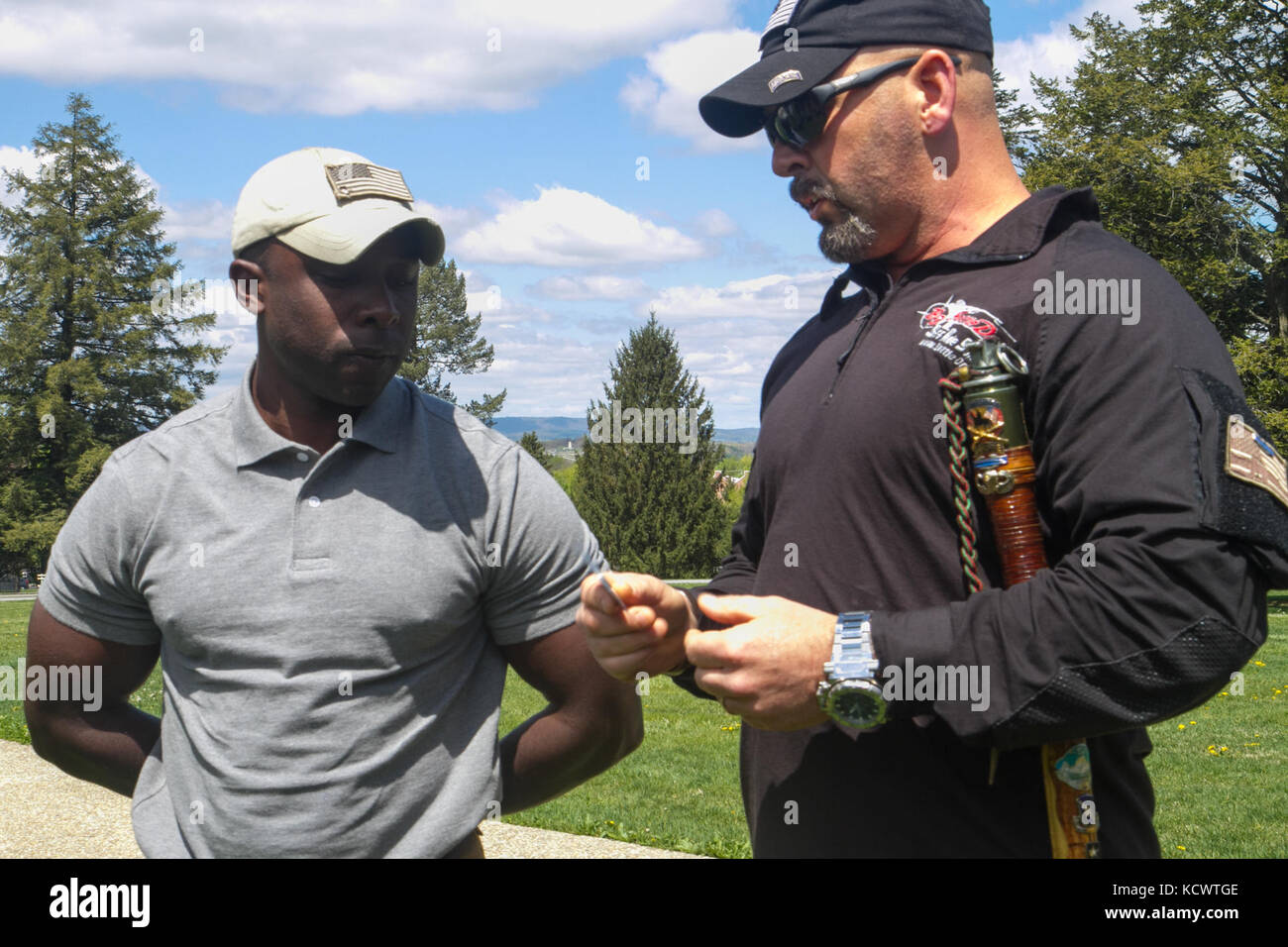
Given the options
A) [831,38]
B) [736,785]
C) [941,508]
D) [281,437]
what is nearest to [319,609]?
[281,437]

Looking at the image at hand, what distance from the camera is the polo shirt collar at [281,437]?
101 inches

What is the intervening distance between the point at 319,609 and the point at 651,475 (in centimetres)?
4348

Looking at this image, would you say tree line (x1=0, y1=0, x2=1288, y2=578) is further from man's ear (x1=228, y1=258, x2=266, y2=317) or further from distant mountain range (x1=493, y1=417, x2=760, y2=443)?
man's ear (x1=228, y1=258, x2=266, y2=317)

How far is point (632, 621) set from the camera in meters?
2.01

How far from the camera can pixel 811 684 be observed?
1893 millimetres

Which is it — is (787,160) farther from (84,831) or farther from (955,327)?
(84,831)

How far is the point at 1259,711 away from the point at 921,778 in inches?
391

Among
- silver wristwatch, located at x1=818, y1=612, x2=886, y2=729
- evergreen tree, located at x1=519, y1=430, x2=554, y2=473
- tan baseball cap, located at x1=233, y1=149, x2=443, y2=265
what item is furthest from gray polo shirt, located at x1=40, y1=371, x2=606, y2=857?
evergreen tree, located at x1=519, y1=430, x2=554, y2=473

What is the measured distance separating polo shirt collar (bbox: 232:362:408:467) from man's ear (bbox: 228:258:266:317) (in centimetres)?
20

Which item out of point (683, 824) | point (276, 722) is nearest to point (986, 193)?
point (276, 722)

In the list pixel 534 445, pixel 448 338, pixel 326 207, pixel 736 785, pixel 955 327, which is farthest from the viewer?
pixel 448 338

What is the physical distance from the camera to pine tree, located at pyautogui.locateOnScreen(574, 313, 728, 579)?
45.2 meters

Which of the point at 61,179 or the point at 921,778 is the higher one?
the point at 61,179
